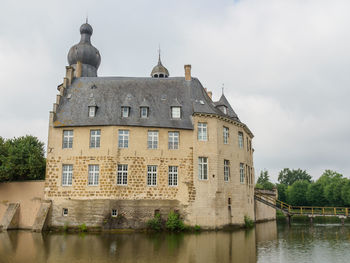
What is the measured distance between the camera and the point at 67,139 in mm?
25844

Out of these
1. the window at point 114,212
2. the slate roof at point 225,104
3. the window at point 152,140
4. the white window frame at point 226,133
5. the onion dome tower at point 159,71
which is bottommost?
the window at point 114,212

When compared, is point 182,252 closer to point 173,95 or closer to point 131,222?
point 131,222

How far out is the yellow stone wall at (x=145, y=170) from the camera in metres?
24.7

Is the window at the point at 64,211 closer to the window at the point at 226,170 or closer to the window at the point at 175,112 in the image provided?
the window at the point at 175,112

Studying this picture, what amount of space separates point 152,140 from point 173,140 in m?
1.67

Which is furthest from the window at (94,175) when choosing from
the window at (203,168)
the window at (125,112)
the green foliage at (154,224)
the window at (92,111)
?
the window at (203,168)

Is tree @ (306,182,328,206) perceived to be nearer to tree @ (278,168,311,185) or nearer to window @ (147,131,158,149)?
tree @ (278,168,311,185)

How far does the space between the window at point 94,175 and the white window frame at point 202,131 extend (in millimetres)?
8284

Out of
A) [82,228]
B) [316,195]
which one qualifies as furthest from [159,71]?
[316,195]

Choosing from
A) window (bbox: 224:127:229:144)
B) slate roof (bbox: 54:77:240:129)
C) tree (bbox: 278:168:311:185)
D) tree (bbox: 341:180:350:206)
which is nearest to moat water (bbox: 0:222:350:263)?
window (bbox: 224:127:229:144)

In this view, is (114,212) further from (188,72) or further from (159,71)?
(159,71)

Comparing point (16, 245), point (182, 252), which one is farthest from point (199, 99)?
point (16, 245)

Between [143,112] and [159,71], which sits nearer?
[143,112]

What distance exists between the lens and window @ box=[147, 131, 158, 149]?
1013 inches
